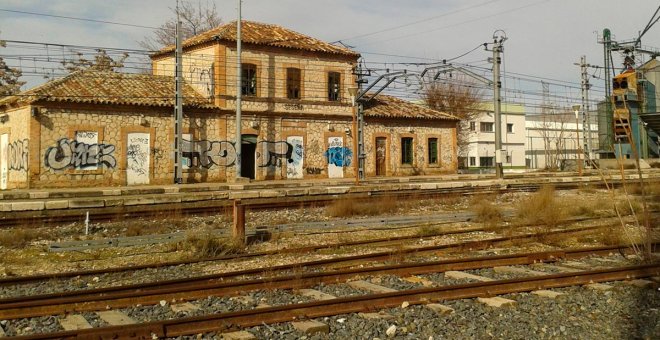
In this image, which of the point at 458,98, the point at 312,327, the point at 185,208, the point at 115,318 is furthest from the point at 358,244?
the point at 458,98

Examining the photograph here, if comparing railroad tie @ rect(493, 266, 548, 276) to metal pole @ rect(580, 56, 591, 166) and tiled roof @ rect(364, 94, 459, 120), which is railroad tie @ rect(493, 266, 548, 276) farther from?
metal pole @ rect(580, 56, 591, 166)

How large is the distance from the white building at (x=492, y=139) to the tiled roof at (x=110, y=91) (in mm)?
39263

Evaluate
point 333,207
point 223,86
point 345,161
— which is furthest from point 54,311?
point 345,161

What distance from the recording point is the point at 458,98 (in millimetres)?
58188

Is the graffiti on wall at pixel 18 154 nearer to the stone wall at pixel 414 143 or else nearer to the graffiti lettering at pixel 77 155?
the graffiti lettering at pixel 77 155

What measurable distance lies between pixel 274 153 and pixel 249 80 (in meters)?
4.03

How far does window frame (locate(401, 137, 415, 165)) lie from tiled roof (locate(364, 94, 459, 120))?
1.50m

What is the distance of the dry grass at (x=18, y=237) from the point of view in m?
12.6

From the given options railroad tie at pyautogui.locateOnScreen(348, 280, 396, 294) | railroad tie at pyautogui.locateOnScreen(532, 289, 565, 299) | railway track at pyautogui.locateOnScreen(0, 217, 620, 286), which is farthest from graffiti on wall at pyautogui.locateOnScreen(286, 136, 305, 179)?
railroad tie at pyautogui.locateOnScreen(532, 289, 565, 299)

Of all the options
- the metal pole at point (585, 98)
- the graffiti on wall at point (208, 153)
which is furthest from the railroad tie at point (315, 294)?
the metal pole at point (585, 98)

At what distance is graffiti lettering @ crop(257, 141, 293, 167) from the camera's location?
3206cm

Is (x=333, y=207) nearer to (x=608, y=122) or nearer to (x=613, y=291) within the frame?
(x=613, y=291)

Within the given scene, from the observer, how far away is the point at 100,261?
35.4ft

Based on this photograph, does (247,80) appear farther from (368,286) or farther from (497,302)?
(497,302)
